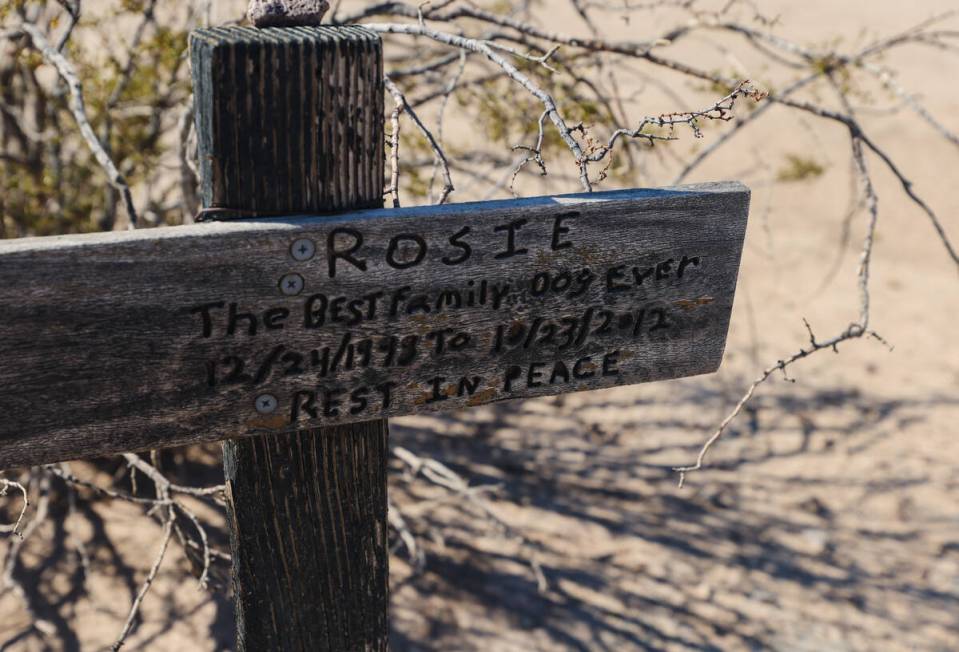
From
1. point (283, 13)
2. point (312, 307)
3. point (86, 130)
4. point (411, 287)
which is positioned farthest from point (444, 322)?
point (86, 130)

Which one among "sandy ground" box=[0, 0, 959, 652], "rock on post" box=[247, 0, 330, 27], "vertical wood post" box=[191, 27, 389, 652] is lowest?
"sandy ground" box=[0, 0, 959, 652]

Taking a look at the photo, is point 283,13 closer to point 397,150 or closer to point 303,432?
point 397,150

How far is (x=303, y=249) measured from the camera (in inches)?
45.2

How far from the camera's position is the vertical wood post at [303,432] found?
116 cm

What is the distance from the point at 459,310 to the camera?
1.26m

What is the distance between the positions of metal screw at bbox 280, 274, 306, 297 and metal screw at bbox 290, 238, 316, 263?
0.02 m

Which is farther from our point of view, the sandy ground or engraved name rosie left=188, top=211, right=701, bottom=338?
the sandy ground

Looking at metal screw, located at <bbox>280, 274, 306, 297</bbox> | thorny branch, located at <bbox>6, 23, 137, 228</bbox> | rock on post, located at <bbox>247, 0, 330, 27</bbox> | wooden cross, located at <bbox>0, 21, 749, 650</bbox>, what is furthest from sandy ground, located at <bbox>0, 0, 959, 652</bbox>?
metal screw, located at <bbox>280, 274, 306, 297</bbox>

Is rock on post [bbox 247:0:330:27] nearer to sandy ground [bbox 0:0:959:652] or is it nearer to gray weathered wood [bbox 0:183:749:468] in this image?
gray weathered wood [bbox 0:183:749:468]

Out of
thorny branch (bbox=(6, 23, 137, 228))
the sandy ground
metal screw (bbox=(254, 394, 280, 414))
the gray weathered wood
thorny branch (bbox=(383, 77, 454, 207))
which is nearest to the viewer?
the gray weathered wood

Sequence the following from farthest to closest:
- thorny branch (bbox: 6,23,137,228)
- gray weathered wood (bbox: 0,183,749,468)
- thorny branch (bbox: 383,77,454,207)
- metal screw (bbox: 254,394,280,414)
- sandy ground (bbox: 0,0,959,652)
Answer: sandy ground (bbox: 0,0,959,652) < thorny branch (bbox: 6,23,137,228) < thorny branch (bbox: 383,77,454,207) < metal screw (bbox: 254,394,280,414) < gray weathered wood (bbox: 0,183,749,468)

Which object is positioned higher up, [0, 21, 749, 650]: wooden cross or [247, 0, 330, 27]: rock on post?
[247, 0, 330, 27]: rock on post

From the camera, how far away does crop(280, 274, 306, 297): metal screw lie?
3.76 feet

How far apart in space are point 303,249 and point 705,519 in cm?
316
